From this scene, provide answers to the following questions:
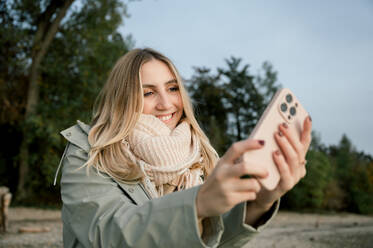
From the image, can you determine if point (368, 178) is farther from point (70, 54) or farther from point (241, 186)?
point (241, 186)

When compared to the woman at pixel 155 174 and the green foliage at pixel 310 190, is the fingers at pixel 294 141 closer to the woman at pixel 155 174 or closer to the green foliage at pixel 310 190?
the woman at pixel 155 174

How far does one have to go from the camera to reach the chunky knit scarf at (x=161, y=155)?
192 cm

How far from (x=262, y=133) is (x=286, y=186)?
7.9 inches

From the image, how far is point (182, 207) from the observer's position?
44.2 inches

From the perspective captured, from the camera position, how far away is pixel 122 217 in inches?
49.6

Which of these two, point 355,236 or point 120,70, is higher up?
point 120,70

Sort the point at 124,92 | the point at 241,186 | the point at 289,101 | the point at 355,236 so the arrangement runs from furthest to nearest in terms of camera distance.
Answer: the point at 355,236 → the point at 124,92 → the point at 289,101 → the point at 241,186

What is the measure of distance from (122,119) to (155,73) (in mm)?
381

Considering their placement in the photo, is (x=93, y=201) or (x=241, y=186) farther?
(x=93, y=201)

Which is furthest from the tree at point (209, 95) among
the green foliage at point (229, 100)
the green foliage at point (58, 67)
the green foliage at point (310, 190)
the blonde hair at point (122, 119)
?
the blonde hair at point (122, 119)

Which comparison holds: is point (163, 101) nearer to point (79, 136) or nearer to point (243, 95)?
Result: point (79, 136)

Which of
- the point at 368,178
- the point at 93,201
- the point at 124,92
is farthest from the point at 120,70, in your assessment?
the point at 368,178

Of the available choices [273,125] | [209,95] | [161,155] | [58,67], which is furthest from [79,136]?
[209,95]

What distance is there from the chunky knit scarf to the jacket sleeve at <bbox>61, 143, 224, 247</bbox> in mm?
298
